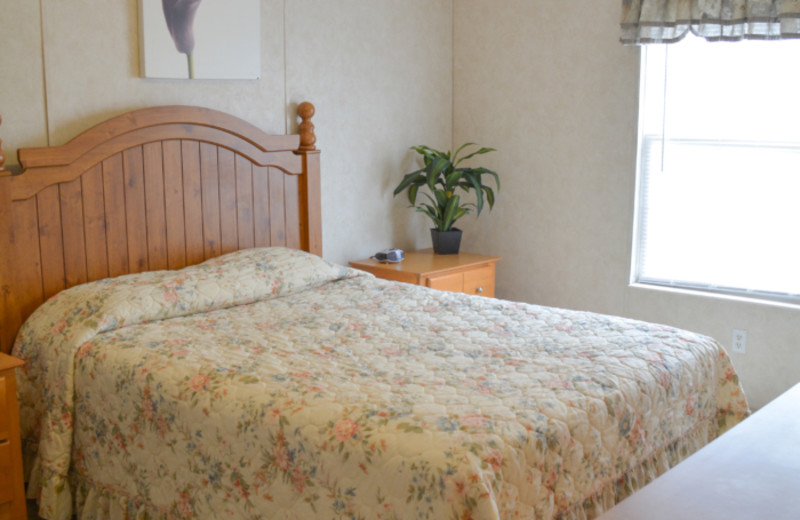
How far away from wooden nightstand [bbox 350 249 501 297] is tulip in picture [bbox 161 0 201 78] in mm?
1258

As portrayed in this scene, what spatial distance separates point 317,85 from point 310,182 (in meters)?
0.48

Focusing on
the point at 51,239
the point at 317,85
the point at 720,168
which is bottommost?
the point at 51,239

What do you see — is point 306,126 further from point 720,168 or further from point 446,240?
point 720,168

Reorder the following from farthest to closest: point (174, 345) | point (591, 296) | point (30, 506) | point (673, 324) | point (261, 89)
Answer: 1. point (591, 296)
2. point (673, 324)
3. point (261, 89)
4. point (30, 506)
5. point (174, 345)

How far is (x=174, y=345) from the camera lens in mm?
2488

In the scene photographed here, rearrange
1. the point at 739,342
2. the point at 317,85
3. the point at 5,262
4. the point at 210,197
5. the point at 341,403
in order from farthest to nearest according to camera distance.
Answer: the point at 317,85 < the point at 739,342 < the point at 210,197 < the point at 5,262 < the point at 341,403

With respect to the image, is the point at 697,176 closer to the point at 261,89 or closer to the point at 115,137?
the point at 261,89

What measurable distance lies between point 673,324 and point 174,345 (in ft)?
7.81

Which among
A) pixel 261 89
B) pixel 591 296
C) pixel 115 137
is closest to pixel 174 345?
pixel 115 137

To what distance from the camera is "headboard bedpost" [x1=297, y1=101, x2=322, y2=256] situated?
3650 mm

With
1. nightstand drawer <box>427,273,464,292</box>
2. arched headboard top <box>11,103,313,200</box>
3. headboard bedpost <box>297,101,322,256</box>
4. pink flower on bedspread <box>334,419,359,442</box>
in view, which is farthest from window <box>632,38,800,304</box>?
pink flower on bedspread <box>334,419,359,442</box>

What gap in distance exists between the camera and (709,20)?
A: 3387 millimetres

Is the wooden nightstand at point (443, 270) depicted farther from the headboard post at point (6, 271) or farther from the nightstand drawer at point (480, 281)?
the headboard post at point (6, 271)

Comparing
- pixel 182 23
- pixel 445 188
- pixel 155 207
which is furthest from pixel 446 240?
pixel 182 23
